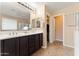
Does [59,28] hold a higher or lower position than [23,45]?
higher

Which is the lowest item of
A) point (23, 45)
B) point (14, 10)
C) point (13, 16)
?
point (23, 45)

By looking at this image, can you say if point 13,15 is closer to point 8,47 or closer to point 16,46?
point 16,46

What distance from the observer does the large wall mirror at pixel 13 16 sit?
310 cm

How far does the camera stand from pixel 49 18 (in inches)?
263

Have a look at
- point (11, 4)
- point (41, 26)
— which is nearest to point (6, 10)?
point (11, 4)

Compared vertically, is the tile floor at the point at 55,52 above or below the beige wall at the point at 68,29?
below

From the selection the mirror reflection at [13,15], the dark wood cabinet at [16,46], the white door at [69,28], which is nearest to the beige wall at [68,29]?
the white door at [69,28]

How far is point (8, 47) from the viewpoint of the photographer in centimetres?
221

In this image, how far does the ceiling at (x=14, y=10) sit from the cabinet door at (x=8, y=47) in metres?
1.19

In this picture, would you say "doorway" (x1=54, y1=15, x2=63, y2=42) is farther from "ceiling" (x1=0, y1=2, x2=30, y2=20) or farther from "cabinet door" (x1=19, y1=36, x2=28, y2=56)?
"cabinet door" (x1=19, y1=36, x2=28, y2=56)

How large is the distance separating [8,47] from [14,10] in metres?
1.66

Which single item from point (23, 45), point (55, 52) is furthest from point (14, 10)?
point (55, 52)

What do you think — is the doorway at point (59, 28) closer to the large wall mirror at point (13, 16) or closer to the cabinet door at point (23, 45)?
the large wall mirror at point (13, 16)

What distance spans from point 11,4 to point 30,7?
3.94 feet
